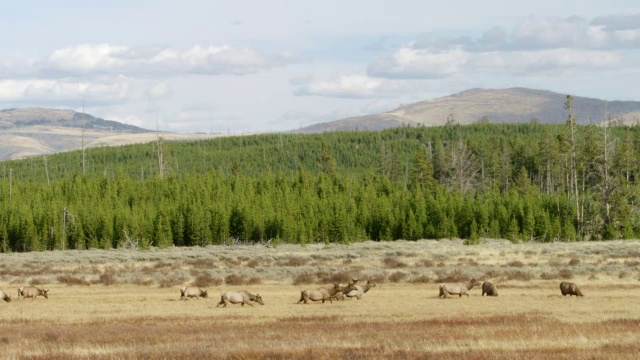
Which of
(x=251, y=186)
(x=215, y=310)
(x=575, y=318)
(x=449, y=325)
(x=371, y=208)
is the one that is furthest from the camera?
(x=251, y=186)

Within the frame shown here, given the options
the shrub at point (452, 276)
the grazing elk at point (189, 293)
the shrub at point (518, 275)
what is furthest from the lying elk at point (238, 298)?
the shrub at point (518, 275)

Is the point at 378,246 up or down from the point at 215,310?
down

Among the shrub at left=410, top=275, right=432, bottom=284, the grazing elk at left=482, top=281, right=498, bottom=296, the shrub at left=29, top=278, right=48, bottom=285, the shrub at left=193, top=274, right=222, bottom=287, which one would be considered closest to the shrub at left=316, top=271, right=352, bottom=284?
the shrub at left=410, top=275, right=432, bottom=284

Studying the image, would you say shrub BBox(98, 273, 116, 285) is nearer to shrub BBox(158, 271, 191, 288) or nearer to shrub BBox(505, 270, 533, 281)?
shrub BBox(158, 271, 191, 288)

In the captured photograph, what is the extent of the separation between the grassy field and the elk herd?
0.56 m

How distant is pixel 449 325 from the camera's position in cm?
2838

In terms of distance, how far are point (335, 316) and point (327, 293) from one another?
19.1 ft

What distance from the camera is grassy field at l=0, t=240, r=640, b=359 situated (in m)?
22.8

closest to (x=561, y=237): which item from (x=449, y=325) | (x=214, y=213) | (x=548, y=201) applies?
(x=548, y=201)

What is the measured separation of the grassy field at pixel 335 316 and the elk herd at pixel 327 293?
0.56 m

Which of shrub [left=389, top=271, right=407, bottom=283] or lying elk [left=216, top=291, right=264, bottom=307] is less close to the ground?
lying elk [left=216, top=291, right=264, bottom=307]

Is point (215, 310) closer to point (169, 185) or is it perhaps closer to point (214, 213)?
point (214, 213)

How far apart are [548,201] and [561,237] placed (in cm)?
1025

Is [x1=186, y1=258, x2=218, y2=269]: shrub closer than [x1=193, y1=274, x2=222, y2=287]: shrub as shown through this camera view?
No
